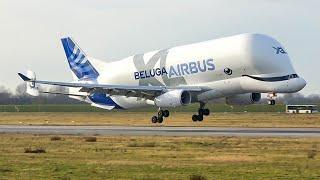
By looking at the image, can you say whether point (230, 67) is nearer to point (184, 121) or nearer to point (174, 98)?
point (174, 98)

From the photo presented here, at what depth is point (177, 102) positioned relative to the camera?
202 feet

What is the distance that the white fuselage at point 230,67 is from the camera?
2340 inches

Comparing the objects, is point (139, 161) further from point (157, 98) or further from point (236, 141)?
point (157, 98)

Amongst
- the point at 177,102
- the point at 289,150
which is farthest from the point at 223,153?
the point at 177,102

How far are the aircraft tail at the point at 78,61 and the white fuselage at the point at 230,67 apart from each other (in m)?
12.0

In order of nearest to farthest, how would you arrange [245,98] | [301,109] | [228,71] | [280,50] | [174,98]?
1. [280,50]
2. [228,71]
3. [174,98]
4. [245,98]
5. [301,109]

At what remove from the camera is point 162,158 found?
3144 cm

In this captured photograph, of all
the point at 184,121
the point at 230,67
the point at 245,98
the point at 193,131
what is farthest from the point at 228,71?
the point at 184,121

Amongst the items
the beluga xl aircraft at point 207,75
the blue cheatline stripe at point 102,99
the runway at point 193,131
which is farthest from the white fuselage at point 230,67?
the blue cheatline stripe at point 102,99

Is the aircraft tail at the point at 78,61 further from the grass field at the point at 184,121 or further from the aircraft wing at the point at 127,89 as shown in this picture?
the aircraft wing at the point at 127,89

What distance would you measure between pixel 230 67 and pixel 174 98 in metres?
5.21

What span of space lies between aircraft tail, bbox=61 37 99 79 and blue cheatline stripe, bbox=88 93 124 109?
1958mm

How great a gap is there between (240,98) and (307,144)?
28509mm

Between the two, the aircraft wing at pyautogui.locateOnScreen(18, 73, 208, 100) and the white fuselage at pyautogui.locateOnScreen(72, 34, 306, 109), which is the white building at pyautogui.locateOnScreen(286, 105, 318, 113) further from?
the white fuselage at pyautogui.locateOnScreen(72, 34, 306, 109)
